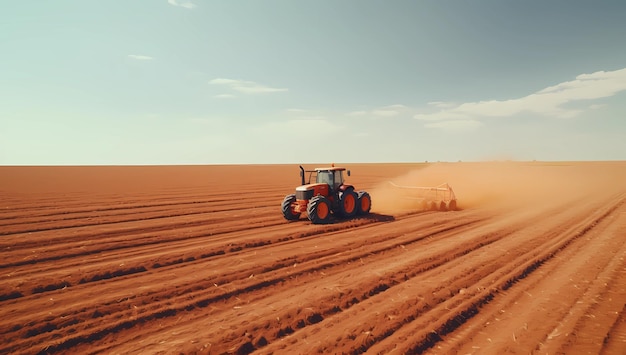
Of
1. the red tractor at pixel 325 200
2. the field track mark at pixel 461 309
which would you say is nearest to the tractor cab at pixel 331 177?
the red tractor at pixel 325 200

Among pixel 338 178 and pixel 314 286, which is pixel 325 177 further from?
pixel 314 286

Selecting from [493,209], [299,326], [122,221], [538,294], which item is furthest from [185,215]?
[493,209]

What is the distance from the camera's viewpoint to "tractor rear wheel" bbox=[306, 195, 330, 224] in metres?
11.8

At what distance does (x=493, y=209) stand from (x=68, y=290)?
55.4 ft

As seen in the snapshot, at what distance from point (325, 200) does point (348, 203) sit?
1466mm

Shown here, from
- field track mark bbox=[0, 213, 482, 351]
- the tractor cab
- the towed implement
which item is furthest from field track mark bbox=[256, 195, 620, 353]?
the towed implement

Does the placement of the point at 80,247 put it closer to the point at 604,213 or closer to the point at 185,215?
the point at 185,215

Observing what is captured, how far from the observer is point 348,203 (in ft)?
43.2

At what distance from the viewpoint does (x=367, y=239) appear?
9.55 meters

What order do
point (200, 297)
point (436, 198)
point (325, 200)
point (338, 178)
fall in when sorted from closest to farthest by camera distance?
1. point (200, 297)
2. point (325, 200)
3. point (338, 178)
4. point (436, 198)

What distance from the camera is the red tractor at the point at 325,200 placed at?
11992mm

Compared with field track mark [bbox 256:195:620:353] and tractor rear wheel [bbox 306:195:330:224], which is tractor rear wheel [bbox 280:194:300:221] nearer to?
tractor rear wheel [bbox 306:195:330:224]

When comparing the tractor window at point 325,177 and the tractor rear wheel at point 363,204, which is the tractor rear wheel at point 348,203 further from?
the tractor window at point 325,177

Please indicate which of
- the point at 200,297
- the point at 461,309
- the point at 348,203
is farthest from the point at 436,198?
the point at 200,297
